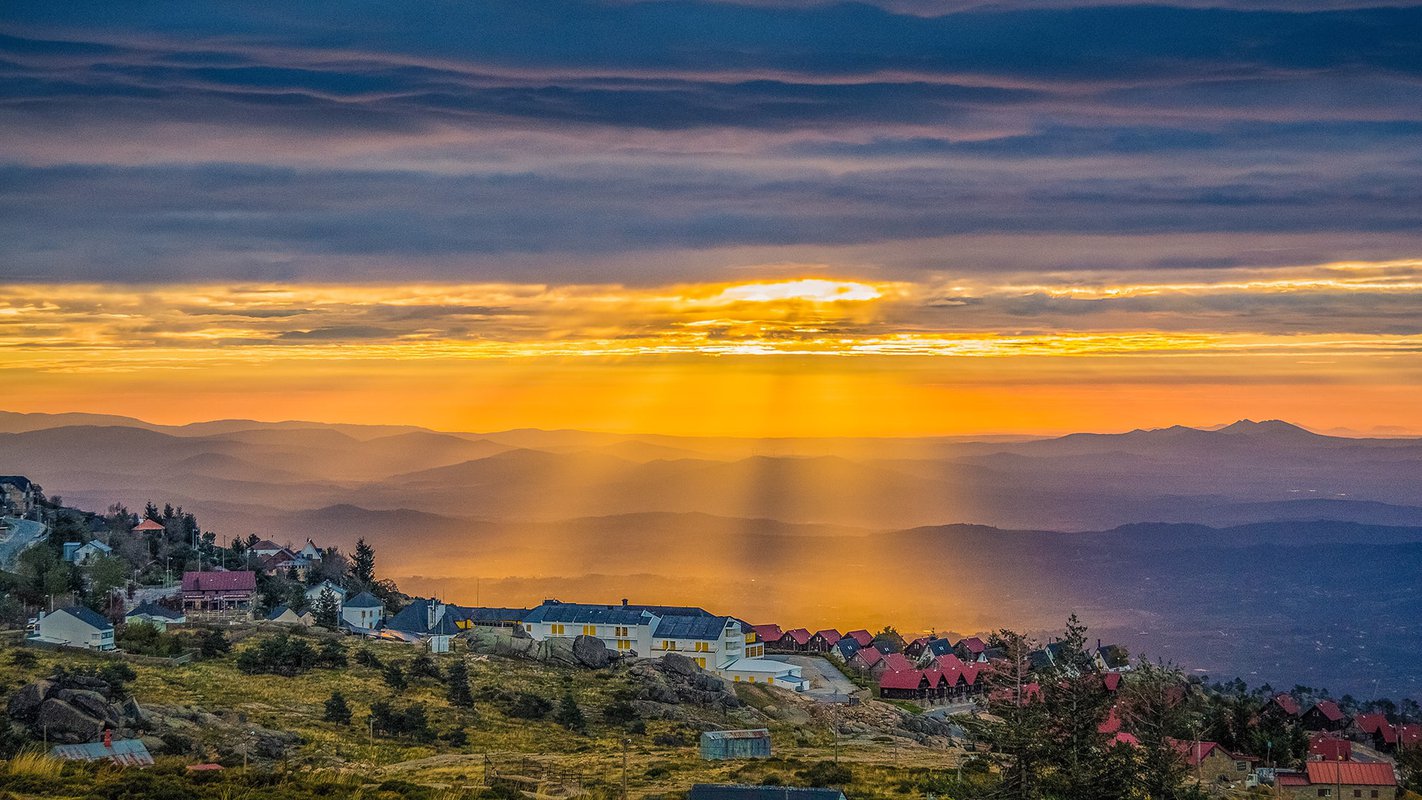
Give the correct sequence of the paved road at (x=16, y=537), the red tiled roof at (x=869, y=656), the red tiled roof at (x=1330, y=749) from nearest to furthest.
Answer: the red tiled roof at (x=1330, y=749)
the paved road at (x=16, y=537)
the red tiled roof at (x=869, y=656)

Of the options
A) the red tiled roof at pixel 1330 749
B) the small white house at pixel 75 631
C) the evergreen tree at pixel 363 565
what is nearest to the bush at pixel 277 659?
the small white house at pixel 75 631

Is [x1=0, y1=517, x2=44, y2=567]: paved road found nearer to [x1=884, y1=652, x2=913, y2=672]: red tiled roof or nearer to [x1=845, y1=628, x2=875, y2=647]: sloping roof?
[x1=884, y1=652, x2=913, y2=672]: red tiled roof

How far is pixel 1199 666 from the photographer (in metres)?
142

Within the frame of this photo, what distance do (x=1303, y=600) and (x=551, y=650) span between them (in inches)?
5886

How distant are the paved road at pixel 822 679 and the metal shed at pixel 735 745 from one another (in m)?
18.6

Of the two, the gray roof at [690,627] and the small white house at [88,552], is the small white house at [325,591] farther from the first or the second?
the gray roof at [690,627]

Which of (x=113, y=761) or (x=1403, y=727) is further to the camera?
(x=1403, y=727)

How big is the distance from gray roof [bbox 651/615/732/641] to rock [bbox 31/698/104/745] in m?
40.1

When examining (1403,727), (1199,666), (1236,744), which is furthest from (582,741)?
(1199,666)

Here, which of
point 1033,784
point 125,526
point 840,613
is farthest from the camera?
point 840,613

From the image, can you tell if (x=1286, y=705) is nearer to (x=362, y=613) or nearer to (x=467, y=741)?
(x=467, y=741)

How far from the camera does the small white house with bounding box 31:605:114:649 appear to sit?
6247 cm

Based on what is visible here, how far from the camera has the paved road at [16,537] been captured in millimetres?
81938

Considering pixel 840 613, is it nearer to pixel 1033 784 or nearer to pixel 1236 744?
pixel 1236 744
